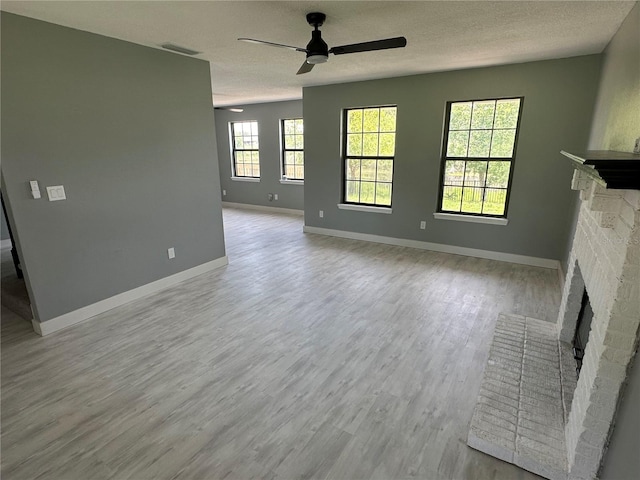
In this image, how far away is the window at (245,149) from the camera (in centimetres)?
825

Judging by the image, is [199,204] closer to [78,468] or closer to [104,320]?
[104,320]

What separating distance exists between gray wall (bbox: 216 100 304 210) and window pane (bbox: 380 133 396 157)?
107 inches

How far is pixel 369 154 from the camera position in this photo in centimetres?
551

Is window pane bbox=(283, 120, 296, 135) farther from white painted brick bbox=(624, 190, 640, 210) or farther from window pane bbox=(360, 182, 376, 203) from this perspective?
white painted brick bbox=(624, 190, 640, 210)

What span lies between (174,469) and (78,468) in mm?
493

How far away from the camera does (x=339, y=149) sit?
5.67 m

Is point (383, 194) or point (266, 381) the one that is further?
point (383, 194)

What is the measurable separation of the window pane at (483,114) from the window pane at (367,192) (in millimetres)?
1756

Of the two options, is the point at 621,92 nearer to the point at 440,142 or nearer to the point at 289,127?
the point at 440,142

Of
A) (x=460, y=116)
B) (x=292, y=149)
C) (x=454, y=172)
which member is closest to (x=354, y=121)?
(x=460, y=116)

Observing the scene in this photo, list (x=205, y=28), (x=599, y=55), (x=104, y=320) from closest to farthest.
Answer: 1. (x=205, y=28)
2. (x=104, y=320)
3. (x=599, y=55)

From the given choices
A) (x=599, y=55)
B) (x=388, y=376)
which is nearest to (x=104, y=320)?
(x=388, y=376)

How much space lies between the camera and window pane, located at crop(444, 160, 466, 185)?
4.77 metres

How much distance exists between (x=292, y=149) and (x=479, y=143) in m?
4.30
